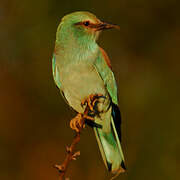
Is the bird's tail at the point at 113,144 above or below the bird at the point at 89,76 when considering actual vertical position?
below

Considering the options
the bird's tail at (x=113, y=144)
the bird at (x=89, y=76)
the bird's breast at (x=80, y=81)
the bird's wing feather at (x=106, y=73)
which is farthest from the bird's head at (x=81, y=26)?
the bird's tail at (x=113, y=144)

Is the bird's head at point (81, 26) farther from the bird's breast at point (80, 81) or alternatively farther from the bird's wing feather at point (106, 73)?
the bird's breast at point (80, 81)

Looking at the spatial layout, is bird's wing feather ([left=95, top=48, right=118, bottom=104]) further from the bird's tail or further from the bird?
the bird's tail

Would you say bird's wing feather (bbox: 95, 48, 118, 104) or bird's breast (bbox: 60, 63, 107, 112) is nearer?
bird's breast (bbox: 60, 63, 107, 112)

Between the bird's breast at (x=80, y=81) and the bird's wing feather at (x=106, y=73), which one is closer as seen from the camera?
the bird's breast at (x=80, y=81)

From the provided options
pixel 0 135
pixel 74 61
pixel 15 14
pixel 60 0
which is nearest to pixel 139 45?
pixel 60 0

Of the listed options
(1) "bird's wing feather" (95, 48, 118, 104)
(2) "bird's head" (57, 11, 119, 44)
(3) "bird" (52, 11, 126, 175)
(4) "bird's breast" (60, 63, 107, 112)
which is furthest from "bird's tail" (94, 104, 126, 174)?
(2) "bird's head" (57, 11, 119, 44)
